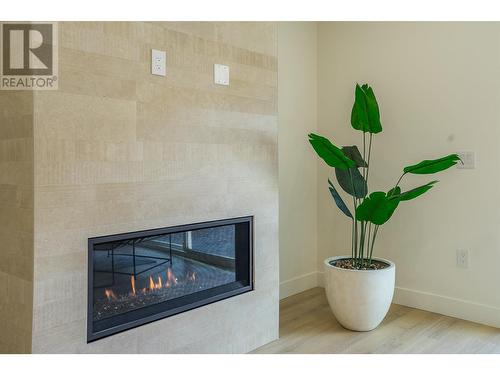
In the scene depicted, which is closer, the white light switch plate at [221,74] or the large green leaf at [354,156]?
the white light switch plate at [221,74]

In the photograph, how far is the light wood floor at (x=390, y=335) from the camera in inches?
90.6

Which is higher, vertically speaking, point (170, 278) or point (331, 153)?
point (331, 153)

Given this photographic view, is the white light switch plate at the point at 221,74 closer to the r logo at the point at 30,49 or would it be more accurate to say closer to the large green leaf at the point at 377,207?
the r logo at the point at 30,49

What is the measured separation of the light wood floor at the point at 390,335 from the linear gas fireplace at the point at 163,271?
1.50 ft

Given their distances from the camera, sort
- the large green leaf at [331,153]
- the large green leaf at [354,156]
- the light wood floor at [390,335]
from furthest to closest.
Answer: the large green leaf at [354,156] → the large green leaf at [331,153] → the light wood floor at [390,335]

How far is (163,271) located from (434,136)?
6.32 ft

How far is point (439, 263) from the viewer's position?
285 cm

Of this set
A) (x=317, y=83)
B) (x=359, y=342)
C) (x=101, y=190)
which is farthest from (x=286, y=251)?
(x=101, y=190)

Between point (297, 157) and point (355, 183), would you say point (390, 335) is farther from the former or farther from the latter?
point (297, 157)

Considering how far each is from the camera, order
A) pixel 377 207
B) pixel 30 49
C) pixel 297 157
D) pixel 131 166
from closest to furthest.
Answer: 1. pixel 30 49
2. pixel 131 166
3. pixel 377 207
4. pixel 297 157

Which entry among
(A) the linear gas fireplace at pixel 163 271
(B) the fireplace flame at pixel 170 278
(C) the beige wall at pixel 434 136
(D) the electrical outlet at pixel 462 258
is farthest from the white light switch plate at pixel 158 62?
(D) the electrical outlet at pixel 462 258

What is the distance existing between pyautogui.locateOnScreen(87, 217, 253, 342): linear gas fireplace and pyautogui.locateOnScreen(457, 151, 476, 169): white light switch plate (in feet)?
4.68

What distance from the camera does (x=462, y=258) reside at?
9.00ft

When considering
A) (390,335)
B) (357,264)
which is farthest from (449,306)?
(357,264)
